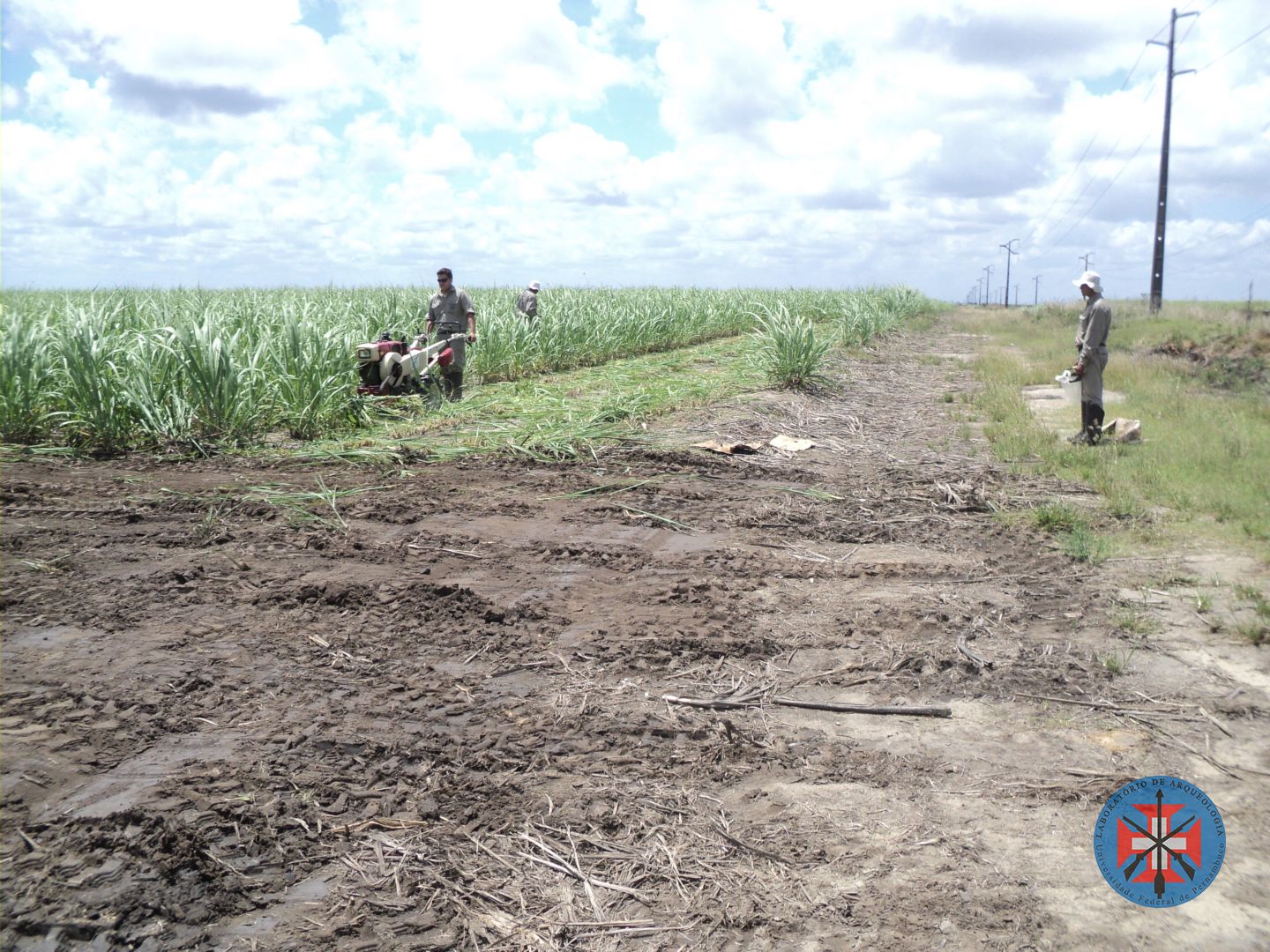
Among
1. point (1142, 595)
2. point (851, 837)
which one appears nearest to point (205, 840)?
point (851, 837)

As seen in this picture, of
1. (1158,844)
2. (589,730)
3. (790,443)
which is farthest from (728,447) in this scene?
(1158,844)

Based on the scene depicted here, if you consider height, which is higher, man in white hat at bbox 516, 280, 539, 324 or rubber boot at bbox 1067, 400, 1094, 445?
man in white hat at bbox 516, 280, 539, 324

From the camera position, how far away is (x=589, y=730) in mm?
3182

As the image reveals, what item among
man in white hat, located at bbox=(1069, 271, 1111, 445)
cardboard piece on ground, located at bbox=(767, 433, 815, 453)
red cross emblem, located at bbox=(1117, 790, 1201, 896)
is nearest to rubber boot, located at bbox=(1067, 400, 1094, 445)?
man in white hat, located at bbox=(1069, 271, 1111, 445)

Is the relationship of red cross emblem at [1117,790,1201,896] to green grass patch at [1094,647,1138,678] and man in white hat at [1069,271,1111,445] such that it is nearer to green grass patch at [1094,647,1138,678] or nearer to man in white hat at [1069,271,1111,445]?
green grass patch at [1094,647,1138,678]

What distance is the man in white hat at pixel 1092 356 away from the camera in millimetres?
8430

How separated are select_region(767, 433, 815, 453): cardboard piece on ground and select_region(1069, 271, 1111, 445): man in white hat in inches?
100

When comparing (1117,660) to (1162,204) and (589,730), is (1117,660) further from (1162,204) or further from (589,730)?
(1162,204)

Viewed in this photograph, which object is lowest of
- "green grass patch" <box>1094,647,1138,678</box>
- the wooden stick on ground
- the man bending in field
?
the wooden stick on ground

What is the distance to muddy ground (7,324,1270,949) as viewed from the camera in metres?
2.29

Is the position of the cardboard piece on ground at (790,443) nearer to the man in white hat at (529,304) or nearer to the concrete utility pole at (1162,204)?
the man in white hat at (529,304)

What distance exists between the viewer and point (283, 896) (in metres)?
2.31

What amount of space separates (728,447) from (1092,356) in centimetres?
356

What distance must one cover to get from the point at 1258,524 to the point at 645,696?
4394 millimetres
